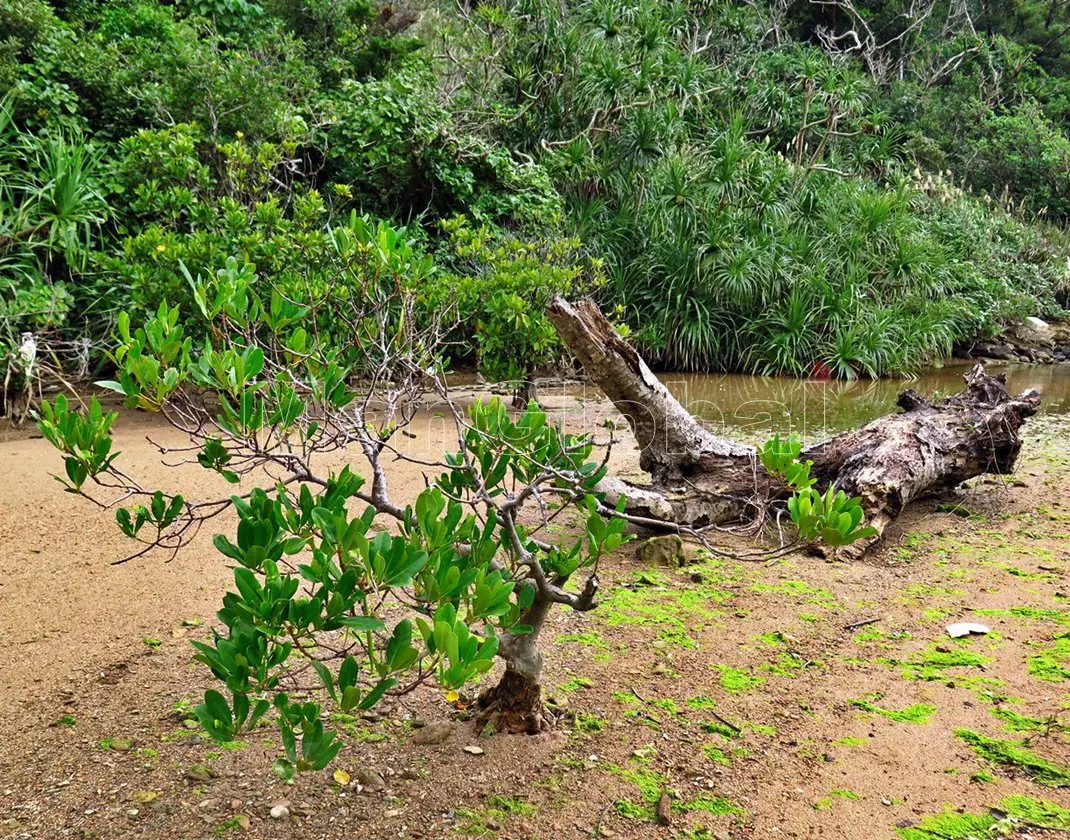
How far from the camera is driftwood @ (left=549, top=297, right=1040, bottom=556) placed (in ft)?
11.5

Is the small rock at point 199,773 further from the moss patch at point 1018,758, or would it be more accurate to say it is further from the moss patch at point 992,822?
the moss patch at point 1018,758

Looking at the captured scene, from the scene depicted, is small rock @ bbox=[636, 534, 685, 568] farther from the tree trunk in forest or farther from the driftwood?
the tree trunk in forest

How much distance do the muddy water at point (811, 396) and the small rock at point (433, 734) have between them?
167 inches

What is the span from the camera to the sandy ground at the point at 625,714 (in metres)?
1.72

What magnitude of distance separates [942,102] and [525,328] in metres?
16.8

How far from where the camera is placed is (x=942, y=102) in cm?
1822

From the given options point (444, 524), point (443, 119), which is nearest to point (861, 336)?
point (443, 119)

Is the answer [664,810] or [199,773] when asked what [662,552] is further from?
[199,773]

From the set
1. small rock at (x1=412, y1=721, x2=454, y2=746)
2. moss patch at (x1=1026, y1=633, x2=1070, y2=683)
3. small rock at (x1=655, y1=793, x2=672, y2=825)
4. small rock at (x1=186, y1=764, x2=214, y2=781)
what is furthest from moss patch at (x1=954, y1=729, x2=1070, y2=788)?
small rock at (x1=186, y1=764, x2=214, y2=781)

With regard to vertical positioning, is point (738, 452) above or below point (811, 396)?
above

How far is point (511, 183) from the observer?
819 cm

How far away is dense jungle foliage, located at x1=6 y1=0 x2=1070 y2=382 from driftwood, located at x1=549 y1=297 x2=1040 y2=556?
77 centimetres

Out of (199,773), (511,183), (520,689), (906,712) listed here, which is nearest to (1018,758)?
(906,712)

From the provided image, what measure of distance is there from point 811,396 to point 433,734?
682 centimetres
